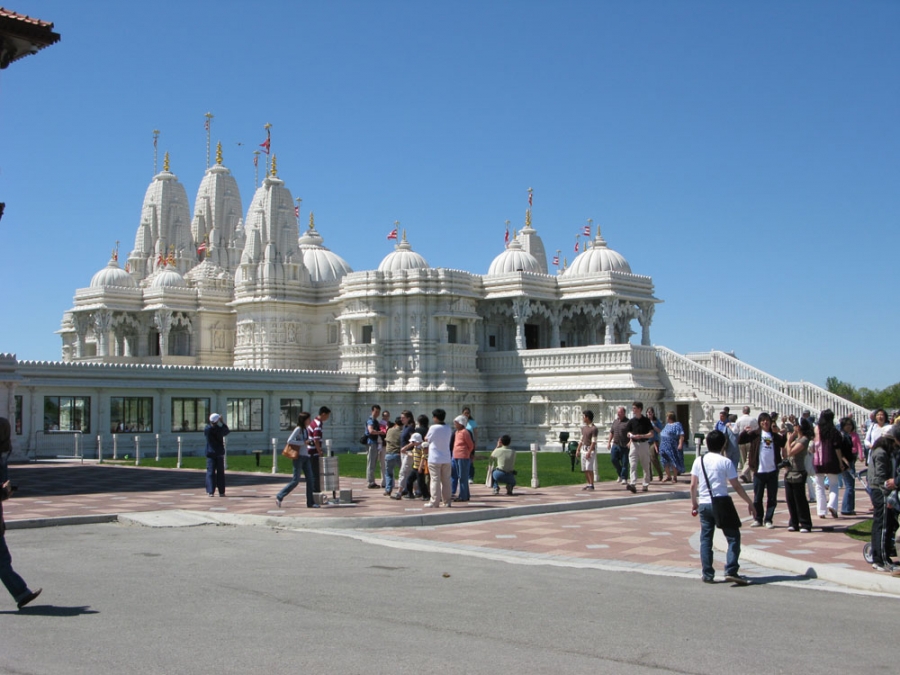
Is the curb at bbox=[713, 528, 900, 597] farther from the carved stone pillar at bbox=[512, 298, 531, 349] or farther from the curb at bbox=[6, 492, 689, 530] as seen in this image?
the carved stone pillar at bbox=[512, 298, 531, 349]

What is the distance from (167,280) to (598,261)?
24995 millimetres

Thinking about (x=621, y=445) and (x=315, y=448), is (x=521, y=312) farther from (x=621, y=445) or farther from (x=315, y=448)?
(x=315, y=448)

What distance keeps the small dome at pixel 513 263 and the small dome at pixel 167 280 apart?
1851cm

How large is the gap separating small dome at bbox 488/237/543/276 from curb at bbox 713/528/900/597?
43.1 m

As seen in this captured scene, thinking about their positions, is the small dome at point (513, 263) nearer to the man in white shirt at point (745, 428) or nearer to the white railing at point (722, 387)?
the white railing at point (722, 387)

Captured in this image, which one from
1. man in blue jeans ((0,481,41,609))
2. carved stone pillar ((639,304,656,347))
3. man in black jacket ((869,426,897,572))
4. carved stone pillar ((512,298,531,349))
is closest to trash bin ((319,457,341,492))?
man in blue jeans ((0,481,41,609))

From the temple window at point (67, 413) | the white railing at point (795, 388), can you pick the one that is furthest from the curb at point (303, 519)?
the white railing at point (795, 388)

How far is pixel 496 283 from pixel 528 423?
7786 millimetres

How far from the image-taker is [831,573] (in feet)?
37.8

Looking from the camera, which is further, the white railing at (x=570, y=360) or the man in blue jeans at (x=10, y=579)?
the white railing at (x=570, y=360)

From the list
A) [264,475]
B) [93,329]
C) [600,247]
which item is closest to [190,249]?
[93,329]

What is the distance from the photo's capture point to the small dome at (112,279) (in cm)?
6172

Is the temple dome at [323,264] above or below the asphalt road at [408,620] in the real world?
above

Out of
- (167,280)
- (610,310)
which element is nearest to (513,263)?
(610,310)
